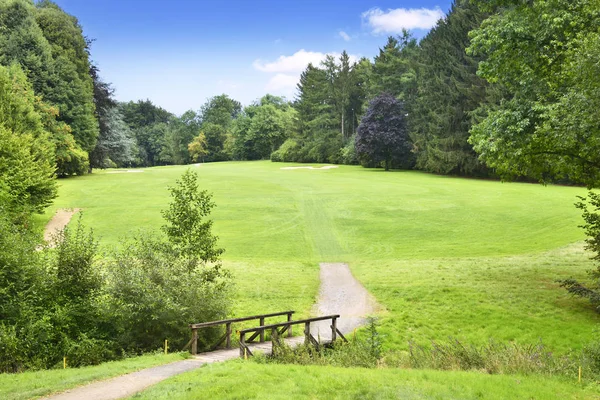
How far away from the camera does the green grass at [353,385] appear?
8.97 metres

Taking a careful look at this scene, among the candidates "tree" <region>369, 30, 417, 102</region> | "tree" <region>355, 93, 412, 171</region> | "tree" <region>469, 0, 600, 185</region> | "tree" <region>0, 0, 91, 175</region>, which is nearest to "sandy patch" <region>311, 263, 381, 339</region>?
"tree" <region>469, 0, 600, 185</region>

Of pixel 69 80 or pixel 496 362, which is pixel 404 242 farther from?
pixel 69 80

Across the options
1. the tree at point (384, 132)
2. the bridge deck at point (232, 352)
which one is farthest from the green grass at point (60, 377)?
the tree at point (384, 132)

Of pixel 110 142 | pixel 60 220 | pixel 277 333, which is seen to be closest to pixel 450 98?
pixel 110 142

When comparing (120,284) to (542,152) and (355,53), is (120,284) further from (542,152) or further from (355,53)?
(355,53)

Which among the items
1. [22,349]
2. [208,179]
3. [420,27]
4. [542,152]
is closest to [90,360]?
[22,349]

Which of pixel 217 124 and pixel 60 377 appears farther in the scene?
pixel 217 124

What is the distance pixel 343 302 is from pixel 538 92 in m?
12.4

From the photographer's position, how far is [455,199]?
42.8 m

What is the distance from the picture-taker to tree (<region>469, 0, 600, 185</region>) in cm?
1706

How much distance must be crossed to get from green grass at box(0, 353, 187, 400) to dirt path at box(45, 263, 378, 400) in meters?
0.33

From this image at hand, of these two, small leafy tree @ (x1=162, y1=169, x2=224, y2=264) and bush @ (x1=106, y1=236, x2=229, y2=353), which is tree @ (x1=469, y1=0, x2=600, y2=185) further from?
bush @ (x1=106, y1=236, x2=229, y2=353)

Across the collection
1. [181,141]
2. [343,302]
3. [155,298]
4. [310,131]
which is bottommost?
[343,302]

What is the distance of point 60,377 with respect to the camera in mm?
10539
